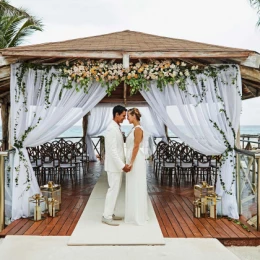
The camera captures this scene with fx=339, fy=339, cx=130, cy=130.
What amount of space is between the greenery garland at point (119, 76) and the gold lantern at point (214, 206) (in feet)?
0.70

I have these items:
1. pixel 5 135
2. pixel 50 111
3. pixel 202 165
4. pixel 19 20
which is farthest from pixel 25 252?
pixel 19 20

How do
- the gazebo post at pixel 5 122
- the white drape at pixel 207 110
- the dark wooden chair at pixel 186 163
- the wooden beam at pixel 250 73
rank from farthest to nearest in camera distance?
the gazebo post at pixel 5 122
the dark wooden chair at pixel 186 163
the wooden beam at pixel 250 73
the white drape at pixel 207 110

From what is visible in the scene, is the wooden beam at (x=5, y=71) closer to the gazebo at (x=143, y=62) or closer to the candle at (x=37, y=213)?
the gazebo at (x=143, y=62)

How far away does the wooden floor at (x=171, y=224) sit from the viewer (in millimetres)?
4621

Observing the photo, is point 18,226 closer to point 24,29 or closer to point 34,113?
point 34,113

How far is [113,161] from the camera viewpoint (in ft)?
15.8

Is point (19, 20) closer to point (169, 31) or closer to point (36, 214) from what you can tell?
point (36, 214)

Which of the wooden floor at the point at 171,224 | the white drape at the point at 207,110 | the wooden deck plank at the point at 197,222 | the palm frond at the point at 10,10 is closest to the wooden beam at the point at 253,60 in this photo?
the white drape at the point at 207,110

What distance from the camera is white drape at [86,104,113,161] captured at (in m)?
12.6

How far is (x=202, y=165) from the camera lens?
7988mm

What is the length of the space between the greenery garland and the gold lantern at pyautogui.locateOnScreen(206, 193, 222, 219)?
214 millimetres

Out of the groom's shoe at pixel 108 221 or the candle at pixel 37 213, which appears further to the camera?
the candle at pixel 37 213

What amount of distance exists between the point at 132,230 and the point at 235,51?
10.1 ft

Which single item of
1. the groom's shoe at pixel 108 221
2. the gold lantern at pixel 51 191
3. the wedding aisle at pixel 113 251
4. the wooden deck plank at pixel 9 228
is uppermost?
the gold lantern at pixel 51 191
